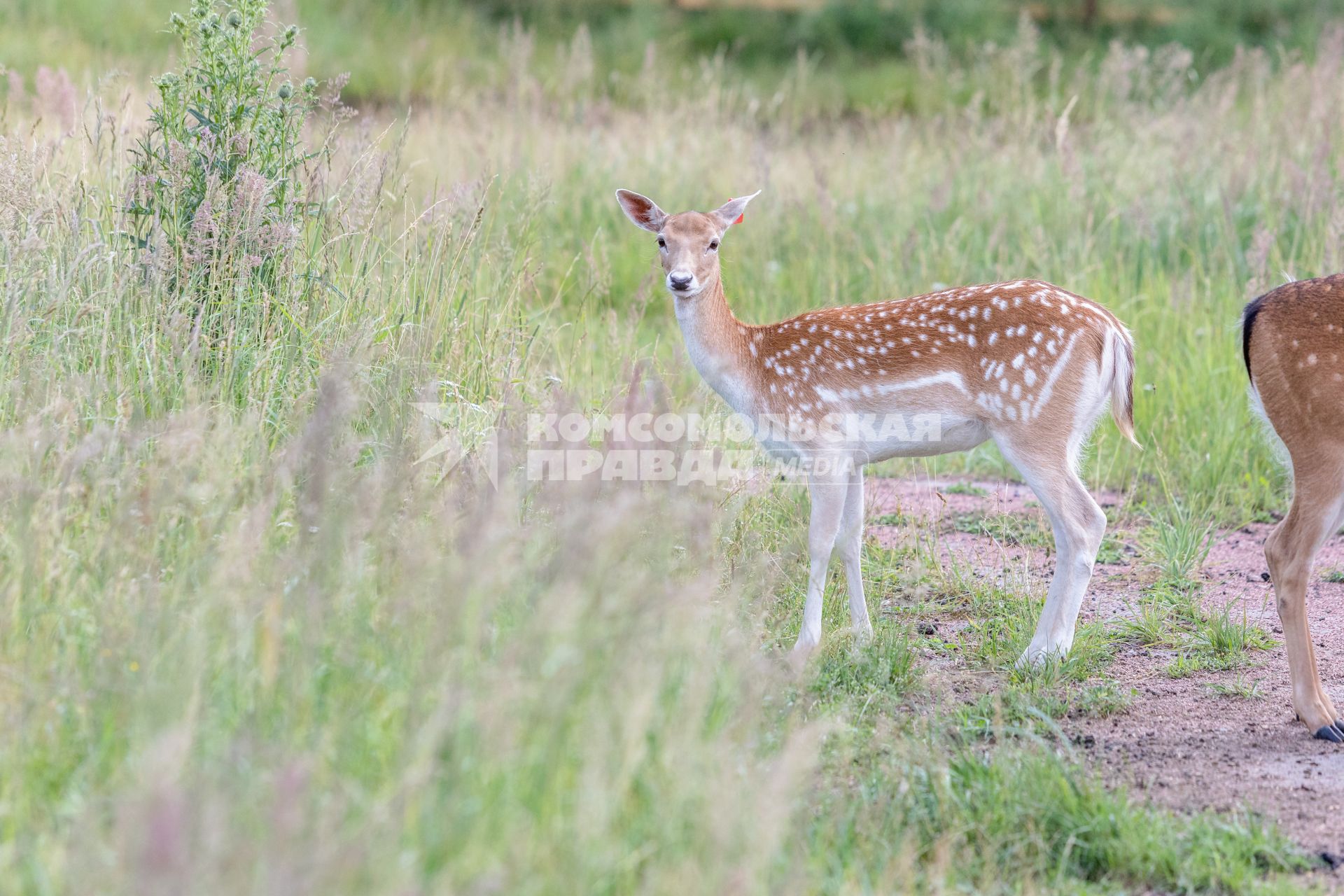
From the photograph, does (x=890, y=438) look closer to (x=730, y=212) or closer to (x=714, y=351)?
(x=714, y=351)

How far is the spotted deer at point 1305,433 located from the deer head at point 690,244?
1.76 m

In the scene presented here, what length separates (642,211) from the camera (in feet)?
18.0

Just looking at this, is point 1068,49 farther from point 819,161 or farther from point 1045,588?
point 1045,588

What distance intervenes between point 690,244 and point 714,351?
395 mm

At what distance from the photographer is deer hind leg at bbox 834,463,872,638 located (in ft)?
16.2

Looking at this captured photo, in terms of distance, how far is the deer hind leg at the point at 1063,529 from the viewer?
4.69 metres

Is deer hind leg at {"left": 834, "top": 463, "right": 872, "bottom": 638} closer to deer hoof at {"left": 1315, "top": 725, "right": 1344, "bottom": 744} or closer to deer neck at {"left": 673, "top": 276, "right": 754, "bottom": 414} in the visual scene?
deer neck at {"left": 673, "top": 276, "right": 754, "bottom": 414}

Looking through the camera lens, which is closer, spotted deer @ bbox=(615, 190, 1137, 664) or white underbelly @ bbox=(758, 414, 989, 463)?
spotted deer @ bbox=(615, 190, 1137, 664)

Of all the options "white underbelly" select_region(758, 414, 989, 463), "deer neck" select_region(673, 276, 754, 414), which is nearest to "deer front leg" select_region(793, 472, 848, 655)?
"white underbelly" select_region(758, 414, 989, 463)

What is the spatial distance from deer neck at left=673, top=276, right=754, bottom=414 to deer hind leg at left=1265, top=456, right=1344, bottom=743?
1836 millimetres

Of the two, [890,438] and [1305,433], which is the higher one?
[1305,433]

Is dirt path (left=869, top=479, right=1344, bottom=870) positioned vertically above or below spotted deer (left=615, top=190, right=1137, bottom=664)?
below

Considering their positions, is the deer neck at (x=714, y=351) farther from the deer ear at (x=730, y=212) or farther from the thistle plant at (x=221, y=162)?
the thistle plant at (x=221, y=162)

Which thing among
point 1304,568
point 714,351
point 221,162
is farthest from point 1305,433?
point 221,162
